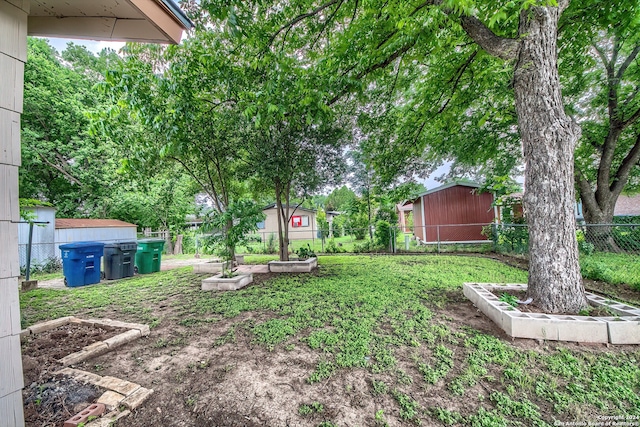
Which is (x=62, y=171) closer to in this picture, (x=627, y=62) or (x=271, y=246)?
(x=271, y=246)

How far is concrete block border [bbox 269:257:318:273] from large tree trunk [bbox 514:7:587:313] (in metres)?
4.55

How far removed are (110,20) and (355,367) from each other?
10.8ft

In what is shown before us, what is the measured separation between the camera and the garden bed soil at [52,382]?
1.61 m

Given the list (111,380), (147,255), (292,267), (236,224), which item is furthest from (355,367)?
(147,255)

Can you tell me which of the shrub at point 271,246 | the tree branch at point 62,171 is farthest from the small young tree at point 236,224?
the tree branch at point 62,171

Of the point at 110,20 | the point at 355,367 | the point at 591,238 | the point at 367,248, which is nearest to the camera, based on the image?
the point at 110,20

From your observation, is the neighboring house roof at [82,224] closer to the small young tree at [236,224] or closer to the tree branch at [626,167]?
the small young tree at [236,224]

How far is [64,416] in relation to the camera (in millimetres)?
1577

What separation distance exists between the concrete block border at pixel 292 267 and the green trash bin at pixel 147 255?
3.75 m

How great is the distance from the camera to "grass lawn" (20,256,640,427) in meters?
1.63

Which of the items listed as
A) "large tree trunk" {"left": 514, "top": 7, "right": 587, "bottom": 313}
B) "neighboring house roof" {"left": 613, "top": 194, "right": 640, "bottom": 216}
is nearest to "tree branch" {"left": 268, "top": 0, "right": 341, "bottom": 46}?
"large tree trunk" {"left": 514, "top": 7, "right": 587, "bottom": 313}

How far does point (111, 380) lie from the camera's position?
194cm

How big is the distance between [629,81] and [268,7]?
1045cm

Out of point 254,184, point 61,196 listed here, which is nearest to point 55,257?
point 61,196
